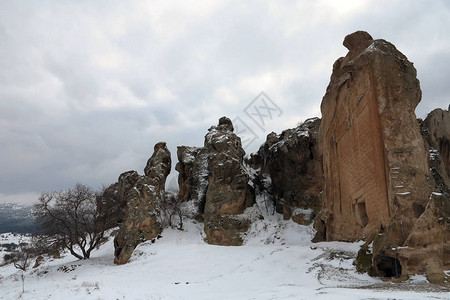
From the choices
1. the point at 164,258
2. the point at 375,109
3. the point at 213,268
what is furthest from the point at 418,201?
the point at 164,258

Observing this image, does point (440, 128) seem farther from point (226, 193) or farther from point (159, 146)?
point (159, 146)

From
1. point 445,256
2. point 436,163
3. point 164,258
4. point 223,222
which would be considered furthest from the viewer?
point 223,222

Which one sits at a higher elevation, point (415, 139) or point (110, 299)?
point (415, 139)

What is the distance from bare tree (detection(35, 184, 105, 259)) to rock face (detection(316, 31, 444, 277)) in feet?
65.8

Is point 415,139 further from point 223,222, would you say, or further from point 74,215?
point 74,215

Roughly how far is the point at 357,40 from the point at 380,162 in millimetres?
7994

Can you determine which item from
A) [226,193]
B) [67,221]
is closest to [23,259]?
[67,221]

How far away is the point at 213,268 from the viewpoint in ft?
49.9

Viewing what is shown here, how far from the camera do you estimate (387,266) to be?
1057cm

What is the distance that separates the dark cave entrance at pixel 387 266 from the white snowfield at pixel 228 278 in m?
0.57

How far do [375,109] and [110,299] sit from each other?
12655 mm

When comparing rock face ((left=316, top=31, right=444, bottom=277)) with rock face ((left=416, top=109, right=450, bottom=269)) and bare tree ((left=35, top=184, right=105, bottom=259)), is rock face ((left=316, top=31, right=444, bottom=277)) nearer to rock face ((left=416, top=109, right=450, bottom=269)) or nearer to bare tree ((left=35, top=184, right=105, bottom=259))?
rock face ((left=416, top=109, right=450, bottom=269))

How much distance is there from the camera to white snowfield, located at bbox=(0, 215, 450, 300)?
8047 mm

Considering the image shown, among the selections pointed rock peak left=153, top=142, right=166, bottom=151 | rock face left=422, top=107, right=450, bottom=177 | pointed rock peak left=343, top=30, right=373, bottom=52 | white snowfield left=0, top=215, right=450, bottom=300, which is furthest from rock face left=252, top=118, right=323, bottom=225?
pointed rock peak left=153, top=142, right=166, bottom=151
